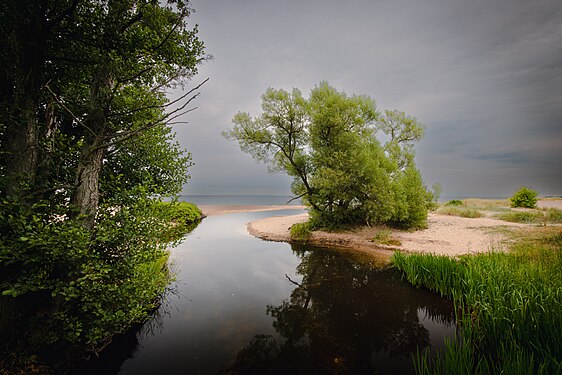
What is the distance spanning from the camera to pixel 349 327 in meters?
5.66

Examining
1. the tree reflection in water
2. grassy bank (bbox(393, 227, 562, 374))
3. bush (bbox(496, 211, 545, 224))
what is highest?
grassy bank (bbox(393, 227, 562, 374))

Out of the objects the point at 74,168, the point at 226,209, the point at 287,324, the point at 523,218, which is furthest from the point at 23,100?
the point at 226,209

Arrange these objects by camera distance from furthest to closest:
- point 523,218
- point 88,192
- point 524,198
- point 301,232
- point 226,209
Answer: point 226,209 → point 524,198 → point 523,218 → point 301,232 → point 88,192

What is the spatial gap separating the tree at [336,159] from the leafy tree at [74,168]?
11614 mm

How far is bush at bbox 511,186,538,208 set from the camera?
25484mm

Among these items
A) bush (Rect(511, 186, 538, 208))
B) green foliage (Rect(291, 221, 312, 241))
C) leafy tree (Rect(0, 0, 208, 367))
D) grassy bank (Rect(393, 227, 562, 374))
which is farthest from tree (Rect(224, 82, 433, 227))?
bush (Rect(511, 186, 538, 208))

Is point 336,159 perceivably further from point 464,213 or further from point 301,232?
point 464,213

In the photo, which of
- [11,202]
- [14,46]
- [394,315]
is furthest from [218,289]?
[14,46]

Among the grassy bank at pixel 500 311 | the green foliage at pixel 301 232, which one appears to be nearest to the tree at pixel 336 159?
the green foliage at pixel 301 232

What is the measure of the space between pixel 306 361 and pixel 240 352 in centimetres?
141

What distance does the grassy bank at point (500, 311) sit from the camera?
125 inches

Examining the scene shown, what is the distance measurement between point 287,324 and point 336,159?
11.4 metres

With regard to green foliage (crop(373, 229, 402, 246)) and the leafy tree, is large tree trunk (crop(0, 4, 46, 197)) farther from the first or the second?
green foliage (crop(373, 229, 402, 246))

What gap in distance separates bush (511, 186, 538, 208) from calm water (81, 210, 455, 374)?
28101 millimetres
